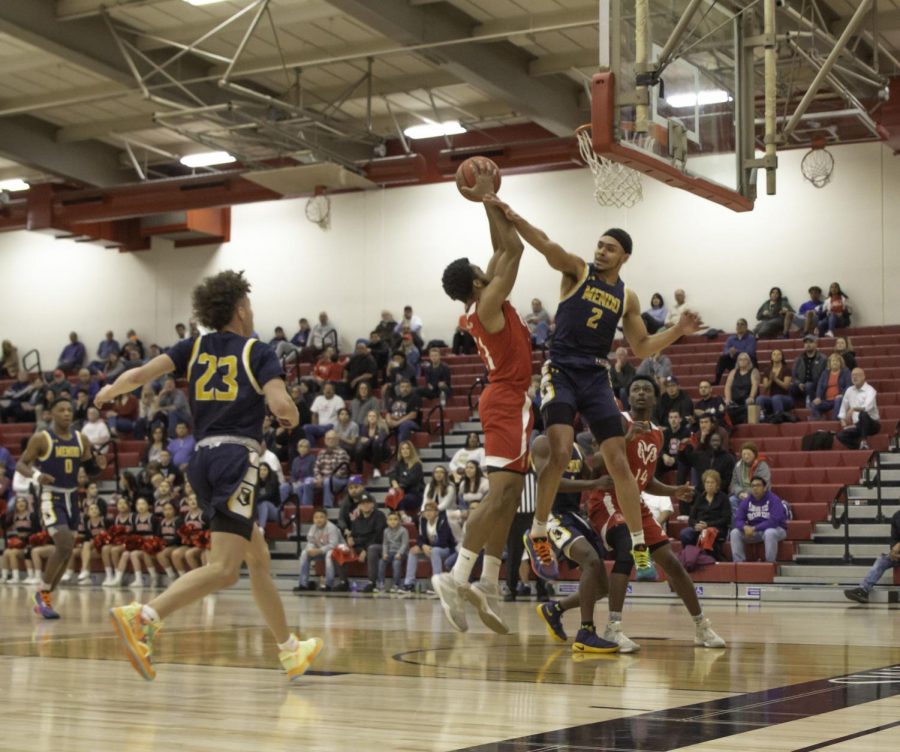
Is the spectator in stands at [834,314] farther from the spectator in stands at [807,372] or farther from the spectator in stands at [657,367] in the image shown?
the spectator in stands at [657,367]

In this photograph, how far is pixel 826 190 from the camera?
22594 millimetres

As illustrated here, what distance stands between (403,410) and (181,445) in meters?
3.68

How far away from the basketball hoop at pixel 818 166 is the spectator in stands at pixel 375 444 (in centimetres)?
792

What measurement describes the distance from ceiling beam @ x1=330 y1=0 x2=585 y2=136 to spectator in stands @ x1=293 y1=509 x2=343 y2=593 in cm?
650

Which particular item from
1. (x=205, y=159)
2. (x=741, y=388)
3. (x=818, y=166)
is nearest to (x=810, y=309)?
(x=818, y=166)

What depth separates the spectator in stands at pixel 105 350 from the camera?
27.4 metres

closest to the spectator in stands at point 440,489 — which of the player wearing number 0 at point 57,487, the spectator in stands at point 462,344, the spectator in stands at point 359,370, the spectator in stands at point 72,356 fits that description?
the spectator in stands at point 359,370

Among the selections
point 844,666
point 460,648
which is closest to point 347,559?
point 460,648

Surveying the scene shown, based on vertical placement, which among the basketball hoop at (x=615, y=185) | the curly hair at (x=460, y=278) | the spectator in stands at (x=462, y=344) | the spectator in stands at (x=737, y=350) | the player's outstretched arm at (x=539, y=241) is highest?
the basketball hoop at (x=615, y=185)

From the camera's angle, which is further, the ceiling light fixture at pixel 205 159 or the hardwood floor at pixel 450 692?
the ceiling light fixture at pixel 205 159

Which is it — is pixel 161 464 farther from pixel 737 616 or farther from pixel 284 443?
pixel 737 616

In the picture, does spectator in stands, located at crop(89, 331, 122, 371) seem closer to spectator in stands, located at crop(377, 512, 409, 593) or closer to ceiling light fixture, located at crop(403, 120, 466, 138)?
ceiling light fixture, located at crop(403, 120, 466, 138)

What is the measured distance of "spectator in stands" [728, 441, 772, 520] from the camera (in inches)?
621

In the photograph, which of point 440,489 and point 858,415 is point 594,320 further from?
point 858,415
